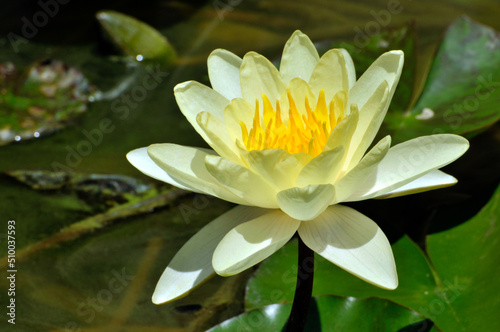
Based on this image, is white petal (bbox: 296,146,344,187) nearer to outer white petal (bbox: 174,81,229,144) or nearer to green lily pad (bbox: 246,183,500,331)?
outer white petal (bbox: 174,81,229,144)

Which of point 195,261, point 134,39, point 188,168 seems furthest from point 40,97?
point 195,261

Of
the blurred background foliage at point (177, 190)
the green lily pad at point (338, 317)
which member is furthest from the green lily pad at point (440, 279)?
the green lily pad at point (338, 317)

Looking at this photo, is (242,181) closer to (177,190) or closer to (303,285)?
(303,285)

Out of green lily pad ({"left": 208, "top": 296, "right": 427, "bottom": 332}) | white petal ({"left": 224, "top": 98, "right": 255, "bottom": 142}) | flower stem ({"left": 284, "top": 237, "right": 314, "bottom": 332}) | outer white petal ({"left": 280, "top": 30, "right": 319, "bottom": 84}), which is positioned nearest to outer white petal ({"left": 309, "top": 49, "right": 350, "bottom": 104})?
outer white petal ({"left": 280, "top": 30, "right": 319, "bottom": 84})

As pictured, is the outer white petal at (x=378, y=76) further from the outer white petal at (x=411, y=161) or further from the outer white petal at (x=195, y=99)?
the outer white petal at (x=195, y=99)

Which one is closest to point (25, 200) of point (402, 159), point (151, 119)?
point (151, 119)

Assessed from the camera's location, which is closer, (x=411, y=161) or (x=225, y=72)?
(x=411, y=161)
